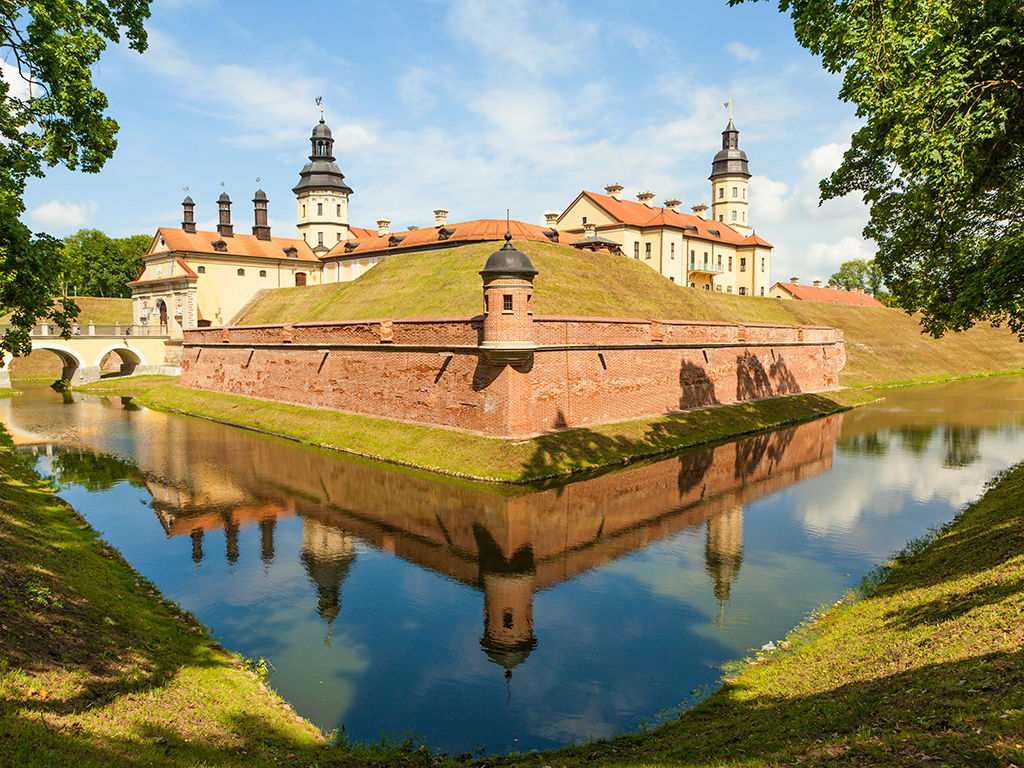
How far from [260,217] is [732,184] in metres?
57.9

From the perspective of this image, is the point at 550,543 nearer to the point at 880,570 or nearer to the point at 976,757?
the point at 880,570

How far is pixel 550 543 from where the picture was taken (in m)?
14.5

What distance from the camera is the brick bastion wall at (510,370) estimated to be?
72.6ft

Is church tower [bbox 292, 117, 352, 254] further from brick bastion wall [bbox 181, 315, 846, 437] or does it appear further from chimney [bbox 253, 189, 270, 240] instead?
brick bastion wall [bbox 181, 315, 846, 437]

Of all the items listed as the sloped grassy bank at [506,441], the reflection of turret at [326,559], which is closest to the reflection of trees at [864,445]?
the sloped grassy bank at [506,441]

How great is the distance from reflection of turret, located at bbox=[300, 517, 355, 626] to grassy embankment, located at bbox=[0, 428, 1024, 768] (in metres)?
2.35

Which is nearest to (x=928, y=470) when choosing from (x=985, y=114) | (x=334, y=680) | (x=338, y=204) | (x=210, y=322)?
(x=985, y=114)

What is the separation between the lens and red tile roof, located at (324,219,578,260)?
2121 inches

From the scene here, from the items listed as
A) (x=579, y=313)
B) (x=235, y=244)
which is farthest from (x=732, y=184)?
(x=235, y=244)

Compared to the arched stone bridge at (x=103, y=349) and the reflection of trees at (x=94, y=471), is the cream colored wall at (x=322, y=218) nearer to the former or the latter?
the arched stone bridge at (x=103, y=349)

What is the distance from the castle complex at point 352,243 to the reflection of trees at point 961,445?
27540 mm

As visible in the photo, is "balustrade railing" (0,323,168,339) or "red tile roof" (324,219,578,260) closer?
"balustrade railing" (0,323,168,339)

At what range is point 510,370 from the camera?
2117 centimetres

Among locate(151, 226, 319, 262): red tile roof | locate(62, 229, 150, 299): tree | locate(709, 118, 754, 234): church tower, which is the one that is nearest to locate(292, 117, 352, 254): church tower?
locate(151, 226, 319, 262): red tile roof
